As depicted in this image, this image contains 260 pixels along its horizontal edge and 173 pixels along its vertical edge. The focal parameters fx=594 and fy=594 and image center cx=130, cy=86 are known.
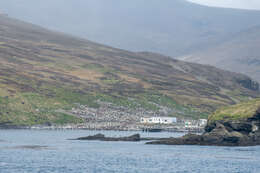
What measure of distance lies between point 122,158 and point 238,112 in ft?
114

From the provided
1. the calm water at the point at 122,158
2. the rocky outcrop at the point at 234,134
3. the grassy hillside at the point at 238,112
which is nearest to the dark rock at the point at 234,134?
the rocky outcrop at the point at 234,134

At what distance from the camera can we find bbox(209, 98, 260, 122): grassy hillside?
113750 millimetres

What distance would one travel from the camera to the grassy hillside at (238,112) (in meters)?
114

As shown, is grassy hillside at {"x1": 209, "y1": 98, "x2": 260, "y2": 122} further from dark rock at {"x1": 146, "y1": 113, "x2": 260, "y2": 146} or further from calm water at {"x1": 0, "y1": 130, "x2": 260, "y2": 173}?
calm water at {"x1": 0, "y1": 130, "x2": 260, "y2": 173}

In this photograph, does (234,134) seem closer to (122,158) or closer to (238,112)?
(238,112)

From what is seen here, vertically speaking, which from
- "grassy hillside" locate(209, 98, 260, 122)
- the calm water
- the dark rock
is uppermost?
"grassy hillside" locate(209, 98, 260, 122)

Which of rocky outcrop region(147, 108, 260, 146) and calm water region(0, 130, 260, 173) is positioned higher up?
rocky outcrop region(147, 108, 260, 146)

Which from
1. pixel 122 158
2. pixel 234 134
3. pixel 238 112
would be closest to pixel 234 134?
pixel 234 134

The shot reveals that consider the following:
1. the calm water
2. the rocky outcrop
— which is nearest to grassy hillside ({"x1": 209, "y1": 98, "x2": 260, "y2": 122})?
the rocky outcrop

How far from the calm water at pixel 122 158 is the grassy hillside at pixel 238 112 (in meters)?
7.86

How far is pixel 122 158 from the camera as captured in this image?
91562 mm

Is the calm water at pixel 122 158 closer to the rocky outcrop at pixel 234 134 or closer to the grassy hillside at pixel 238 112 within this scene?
the rocky outcrop at pixel 234 134

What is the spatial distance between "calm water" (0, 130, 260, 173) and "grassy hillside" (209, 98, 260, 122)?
786 cm

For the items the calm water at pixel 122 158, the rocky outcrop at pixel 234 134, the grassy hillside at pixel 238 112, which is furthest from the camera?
the grassy hillside at pixel 238 112
